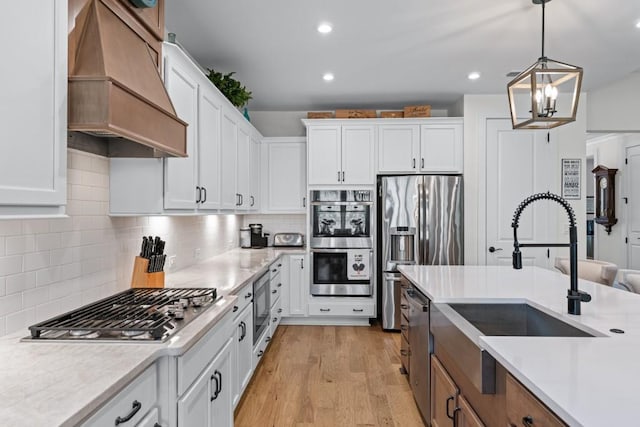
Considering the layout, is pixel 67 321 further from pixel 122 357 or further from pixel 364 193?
pixel 364 193

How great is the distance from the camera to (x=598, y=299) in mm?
1968

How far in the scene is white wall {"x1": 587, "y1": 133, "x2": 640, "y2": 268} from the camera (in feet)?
22.0

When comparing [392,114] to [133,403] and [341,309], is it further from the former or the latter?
[133,403]

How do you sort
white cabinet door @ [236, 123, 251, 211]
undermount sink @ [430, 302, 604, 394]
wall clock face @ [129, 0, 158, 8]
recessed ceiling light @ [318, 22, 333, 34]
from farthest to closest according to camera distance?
white cabinet door @ [236, 123, 251, 211] < recessed ceiling light @ [318, 22, 333, 34] < wall clock face @ [129, 0, 158, 8] < undermount sink @ [430, 302, 604, 394]

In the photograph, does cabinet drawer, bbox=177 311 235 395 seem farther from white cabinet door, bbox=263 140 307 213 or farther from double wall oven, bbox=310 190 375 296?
white cabinet door, bbox=263 140 307 213

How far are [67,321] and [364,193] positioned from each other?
355 centimetres

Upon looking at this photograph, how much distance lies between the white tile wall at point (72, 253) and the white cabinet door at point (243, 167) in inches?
49.9

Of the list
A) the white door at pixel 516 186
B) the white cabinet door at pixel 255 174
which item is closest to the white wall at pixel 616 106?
the white door at pixel 516 186

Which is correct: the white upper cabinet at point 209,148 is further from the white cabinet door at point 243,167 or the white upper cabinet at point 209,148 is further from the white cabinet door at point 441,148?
the white cabinet door at point 441,148

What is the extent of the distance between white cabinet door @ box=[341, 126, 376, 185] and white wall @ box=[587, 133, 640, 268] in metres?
4.78

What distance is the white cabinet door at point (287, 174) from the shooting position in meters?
5.09

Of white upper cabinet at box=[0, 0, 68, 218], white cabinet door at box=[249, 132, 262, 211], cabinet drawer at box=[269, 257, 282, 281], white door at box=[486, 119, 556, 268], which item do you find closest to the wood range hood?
white upper cabinet at box=[0, 0, 68, 218]

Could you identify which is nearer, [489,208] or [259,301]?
[259,301]

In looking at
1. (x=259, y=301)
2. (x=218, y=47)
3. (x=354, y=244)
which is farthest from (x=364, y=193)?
(x=218, y=47)
